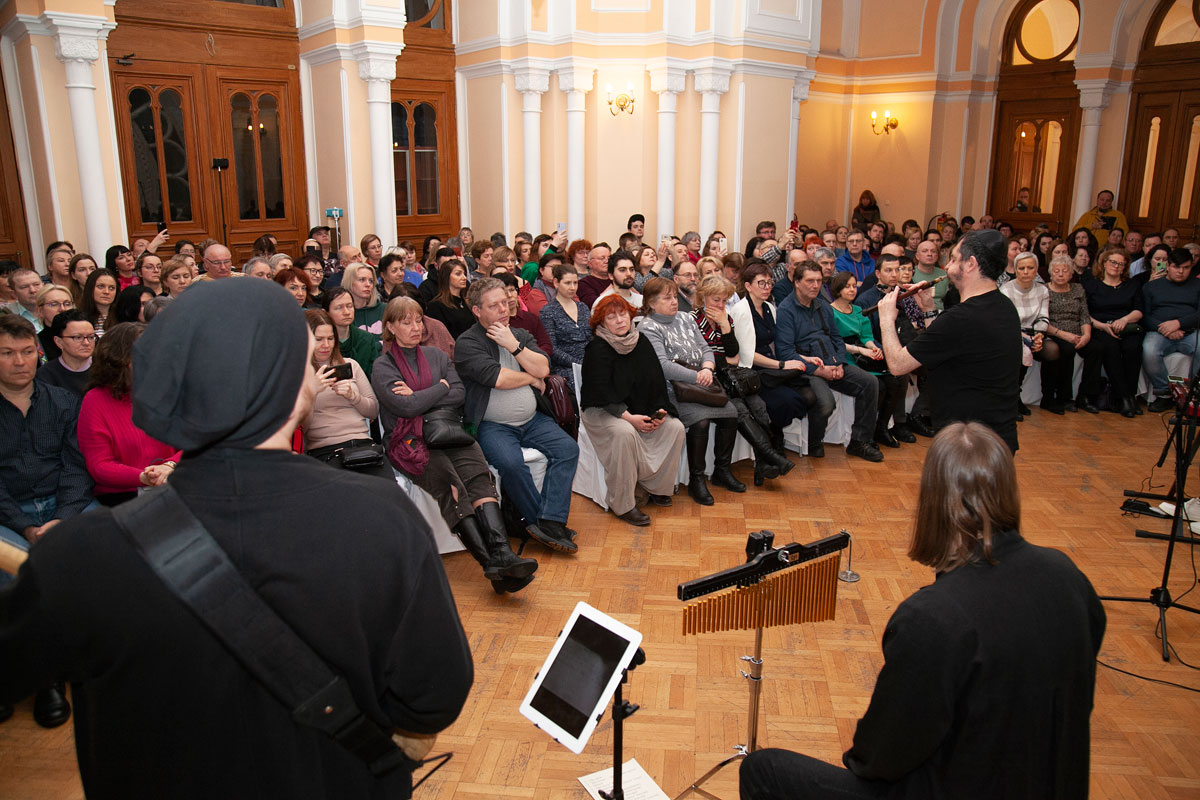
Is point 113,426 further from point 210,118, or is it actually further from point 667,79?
point 667,79

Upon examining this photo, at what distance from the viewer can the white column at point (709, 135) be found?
11297mm

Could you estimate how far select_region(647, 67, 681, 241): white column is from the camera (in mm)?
11305

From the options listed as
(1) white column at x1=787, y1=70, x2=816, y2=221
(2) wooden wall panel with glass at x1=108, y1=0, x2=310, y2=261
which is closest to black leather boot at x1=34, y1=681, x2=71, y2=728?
(2) wooden wall panel with glass at x1=108, y1=0, x2=310, y2=261

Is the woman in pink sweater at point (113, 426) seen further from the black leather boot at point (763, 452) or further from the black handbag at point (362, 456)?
the black leather boot at point (763, 452)

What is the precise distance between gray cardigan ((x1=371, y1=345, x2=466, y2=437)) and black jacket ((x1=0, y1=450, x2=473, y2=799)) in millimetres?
3251

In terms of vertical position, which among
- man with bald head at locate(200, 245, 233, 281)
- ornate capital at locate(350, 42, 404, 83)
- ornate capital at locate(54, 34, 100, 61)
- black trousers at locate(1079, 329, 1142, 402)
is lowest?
black trousers at locate(1079, 329, 1142, 402)

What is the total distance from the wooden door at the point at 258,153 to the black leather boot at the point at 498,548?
7.64 m

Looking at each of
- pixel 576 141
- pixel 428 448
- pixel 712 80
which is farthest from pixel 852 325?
pixel 576 141

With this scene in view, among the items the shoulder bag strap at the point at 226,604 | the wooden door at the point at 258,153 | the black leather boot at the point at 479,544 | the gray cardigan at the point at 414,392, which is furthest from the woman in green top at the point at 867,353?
the wooden door at the point at 258,153

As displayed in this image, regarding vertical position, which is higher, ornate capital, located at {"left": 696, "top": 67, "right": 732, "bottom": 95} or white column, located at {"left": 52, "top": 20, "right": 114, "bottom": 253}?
ornate capital, located at {"left": 696, "top": 67, "right": 732, "bottom": 95}

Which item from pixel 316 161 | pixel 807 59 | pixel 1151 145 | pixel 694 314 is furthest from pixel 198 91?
pixel 1151 145

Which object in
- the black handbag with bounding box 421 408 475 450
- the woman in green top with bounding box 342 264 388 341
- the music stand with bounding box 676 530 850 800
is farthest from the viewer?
the woman in green top with bounding box 342 264 388 341

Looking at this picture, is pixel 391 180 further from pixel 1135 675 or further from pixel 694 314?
pixel 1135 675

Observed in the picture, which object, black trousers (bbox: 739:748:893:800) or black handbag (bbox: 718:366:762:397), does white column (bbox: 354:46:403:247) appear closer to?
black handbag (bbox: 718:366:762:397)
